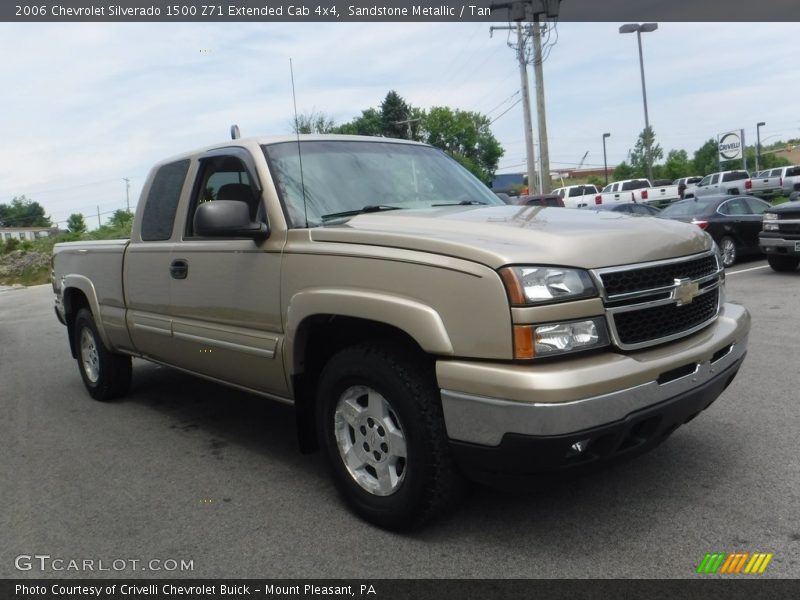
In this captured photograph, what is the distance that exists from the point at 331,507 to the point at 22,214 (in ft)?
337

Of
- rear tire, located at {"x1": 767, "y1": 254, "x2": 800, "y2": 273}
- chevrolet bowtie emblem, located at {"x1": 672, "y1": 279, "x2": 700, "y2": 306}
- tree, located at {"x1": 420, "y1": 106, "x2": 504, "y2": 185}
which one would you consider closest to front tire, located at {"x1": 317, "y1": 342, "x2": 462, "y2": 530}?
chevrolet bowtie emblem, located at {"x1": 672, "y1": 279, "x2": 700, "y2": 306}

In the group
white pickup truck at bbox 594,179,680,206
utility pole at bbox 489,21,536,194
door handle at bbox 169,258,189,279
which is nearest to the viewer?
door handle at bbox 169,258,189,279

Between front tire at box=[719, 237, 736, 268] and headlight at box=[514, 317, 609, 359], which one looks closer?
headlight at box=[514, 317, 609, 359]

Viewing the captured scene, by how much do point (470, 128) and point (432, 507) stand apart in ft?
237

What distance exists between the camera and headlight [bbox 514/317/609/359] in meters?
2.65

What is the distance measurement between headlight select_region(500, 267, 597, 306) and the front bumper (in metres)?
0.25

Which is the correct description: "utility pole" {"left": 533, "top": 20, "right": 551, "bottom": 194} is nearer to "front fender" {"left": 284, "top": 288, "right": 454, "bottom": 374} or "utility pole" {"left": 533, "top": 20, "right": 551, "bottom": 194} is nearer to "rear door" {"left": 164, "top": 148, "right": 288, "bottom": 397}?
"rear door" {"left": 164, "top": 148, "right": 288, "bottom": 397}

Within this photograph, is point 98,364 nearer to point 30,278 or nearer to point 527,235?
point 527,235

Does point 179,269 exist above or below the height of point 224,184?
below

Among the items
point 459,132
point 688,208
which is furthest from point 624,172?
point 688,208

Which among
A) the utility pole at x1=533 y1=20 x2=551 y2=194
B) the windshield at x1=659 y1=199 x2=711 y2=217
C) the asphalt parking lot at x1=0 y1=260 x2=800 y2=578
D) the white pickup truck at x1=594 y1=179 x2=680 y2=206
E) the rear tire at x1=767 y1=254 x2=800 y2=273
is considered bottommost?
the asphalt parking lot at x1=0 y1=260 x2=800 y2=578

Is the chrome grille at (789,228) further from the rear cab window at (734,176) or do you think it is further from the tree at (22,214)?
the tree at (22,214)

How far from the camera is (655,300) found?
9.70 ft
